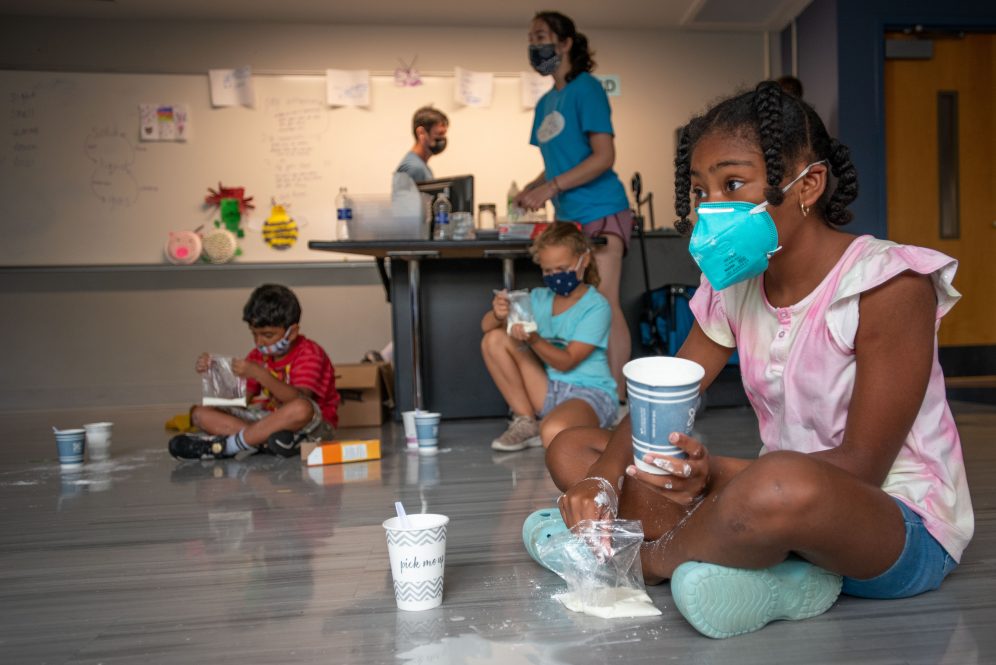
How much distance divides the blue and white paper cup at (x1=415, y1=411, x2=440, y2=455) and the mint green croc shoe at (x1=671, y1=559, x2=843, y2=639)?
6.26 ft

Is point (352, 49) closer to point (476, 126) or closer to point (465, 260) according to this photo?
point (476, 126)

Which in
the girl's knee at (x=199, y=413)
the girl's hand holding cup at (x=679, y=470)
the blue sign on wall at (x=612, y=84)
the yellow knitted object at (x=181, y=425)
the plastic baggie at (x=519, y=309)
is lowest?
the yellow knitted object at (x=181, y=425)

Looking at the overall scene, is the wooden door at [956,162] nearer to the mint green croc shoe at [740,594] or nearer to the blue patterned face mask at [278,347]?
the blue patterned face mask at [278,347]

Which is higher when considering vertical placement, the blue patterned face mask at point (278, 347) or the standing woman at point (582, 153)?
the standing woman at point (582, 153)

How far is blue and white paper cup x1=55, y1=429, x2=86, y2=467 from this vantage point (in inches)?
120

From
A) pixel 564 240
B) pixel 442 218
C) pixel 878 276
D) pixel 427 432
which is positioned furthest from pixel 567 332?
pixel 878 276

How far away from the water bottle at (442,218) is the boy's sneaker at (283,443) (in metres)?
1.17

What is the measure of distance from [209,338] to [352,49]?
94.0 inches

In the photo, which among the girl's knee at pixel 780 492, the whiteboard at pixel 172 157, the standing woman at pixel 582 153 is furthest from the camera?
the whiteboard at pixel 172 157

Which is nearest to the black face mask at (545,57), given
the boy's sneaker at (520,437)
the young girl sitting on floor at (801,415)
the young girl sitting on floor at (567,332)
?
the young girl sitting on floor at (567,332)

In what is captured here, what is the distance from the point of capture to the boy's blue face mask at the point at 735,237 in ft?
4.07

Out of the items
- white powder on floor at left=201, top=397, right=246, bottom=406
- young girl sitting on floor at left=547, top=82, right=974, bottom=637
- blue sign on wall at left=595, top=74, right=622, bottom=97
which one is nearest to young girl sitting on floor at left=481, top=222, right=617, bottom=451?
white powder on floor at left=201, top=397, right=246, bottom=406

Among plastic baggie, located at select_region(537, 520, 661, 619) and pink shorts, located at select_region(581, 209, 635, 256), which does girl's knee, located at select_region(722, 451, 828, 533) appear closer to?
plastic baggie, located at select_region(537, 520, 661, 619)

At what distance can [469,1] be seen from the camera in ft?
18.2
